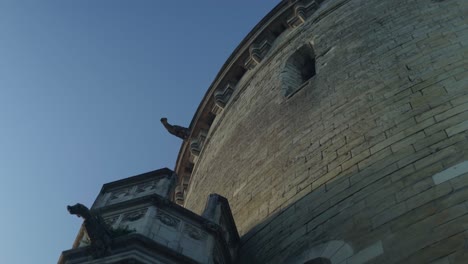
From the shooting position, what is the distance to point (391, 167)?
565 cm

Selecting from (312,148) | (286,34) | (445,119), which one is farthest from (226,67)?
(445,119)

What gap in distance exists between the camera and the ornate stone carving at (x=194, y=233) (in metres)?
5.78

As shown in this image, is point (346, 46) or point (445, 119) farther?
point (346, 46)

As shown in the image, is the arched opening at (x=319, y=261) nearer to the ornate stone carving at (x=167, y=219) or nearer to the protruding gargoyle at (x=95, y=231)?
the ornate stone carving at (x=167, y=219)

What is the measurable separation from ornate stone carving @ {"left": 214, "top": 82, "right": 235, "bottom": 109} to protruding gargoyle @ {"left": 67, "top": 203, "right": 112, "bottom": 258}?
6645 mm

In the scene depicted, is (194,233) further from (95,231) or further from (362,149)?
(362,149)

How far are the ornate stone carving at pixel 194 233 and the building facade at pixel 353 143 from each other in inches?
26.9

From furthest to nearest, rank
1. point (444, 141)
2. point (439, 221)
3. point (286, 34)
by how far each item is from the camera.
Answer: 1. point (286, 34)
2. point (444, 141)
3. point (439, 221)

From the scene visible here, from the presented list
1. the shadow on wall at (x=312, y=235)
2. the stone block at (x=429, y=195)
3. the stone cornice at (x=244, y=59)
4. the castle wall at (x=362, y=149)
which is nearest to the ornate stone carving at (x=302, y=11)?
the stone cornice at (x=244, y=59)

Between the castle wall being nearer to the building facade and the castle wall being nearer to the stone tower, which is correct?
the building facade

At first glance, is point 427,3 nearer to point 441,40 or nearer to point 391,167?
point 441,40

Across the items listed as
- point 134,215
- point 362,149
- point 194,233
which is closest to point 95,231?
point 134,215

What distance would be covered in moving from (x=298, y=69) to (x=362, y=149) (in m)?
3.77

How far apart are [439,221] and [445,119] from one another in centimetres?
139
